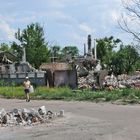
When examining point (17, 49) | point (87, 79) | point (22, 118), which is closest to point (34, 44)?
point (17, 49)

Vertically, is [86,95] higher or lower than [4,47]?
lower

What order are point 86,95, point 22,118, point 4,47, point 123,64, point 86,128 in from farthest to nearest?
point 4,47 < point 123,64 < point 86,95 < point 22,118 < point 86,128

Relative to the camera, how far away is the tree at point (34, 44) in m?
79.2

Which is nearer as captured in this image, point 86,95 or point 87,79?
point 86,95

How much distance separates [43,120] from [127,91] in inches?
503

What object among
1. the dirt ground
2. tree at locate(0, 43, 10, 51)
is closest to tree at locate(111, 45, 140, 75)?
tree at locate(0, 43, 10, 51)

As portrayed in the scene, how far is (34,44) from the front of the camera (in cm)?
8094

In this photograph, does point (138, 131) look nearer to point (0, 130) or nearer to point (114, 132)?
point (114, 132)

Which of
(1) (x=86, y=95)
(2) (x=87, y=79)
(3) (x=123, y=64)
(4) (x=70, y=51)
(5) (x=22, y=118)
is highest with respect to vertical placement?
(4) (x=70, y=51)

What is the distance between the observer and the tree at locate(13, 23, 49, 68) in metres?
79.2

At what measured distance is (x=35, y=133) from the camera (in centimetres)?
1728

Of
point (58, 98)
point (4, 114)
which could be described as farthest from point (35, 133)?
point (58, 98)

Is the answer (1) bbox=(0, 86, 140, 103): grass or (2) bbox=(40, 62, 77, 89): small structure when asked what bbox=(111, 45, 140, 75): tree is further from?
(1) bbox=(0, 86, 140, 103): grass

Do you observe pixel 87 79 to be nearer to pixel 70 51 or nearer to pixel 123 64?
pixel 123 64
